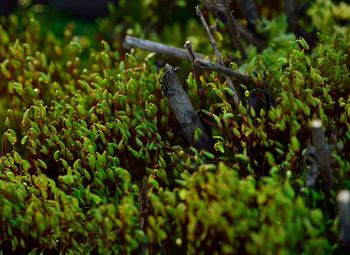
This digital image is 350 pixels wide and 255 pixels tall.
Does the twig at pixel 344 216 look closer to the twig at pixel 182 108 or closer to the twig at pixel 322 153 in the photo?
the twig at pixel 322 153

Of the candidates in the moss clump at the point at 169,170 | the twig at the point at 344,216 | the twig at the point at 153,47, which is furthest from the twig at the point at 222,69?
the twig at the point at 344,216

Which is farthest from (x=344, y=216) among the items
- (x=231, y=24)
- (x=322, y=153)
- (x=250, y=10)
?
(x=250, y=10)

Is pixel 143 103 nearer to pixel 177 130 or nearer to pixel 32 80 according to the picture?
pixel 177 130

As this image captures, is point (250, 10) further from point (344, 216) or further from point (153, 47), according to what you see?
point (344, 216)

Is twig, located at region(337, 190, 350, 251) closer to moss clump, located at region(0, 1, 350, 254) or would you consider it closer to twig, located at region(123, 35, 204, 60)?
moss clump, located at region(0, 1, 350, 254)

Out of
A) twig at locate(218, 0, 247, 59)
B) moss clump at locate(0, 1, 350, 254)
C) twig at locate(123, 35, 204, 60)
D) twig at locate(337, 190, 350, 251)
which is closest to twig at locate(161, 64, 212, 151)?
Result: moss clump at locate(0, 1, 350, 254)

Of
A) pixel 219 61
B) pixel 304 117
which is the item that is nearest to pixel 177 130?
pixel 219 61
